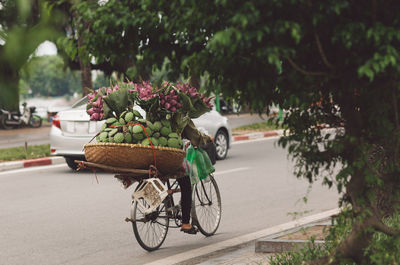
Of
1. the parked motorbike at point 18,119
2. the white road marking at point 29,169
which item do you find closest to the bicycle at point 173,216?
the white road marking at point 29,169

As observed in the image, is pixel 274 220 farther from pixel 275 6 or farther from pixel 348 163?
pixel 275 6

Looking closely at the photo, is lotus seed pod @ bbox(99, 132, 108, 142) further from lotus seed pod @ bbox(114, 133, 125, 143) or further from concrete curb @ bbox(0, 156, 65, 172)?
concrete curb @ bbox(0, 156, 65, 172)

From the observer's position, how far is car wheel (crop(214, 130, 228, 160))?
48.2ft

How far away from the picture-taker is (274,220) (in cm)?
804

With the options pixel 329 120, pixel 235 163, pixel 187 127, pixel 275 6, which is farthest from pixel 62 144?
pixel 275 6

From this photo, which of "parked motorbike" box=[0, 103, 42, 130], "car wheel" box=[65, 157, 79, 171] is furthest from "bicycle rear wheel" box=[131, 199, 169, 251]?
"parked motorbike" box=[0, 103, 42, 130]

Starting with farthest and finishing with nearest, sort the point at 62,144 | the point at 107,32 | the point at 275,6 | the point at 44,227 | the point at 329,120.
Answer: the point at 62,144
the point at 44,227
the point at 329,120
the point at 107,32
the point at 275,6

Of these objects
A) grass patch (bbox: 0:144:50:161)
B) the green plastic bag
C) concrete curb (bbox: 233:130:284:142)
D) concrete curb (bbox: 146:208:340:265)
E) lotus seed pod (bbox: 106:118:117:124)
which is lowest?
concrete curb (bbox: 146:208:340:265)

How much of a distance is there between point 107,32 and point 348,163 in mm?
1597

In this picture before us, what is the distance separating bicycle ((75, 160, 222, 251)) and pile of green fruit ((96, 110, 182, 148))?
249 millimetres

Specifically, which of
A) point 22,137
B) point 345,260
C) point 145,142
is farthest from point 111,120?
point 22,137

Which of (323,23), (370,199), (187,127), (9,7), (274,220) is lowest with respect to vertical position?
(274,220)

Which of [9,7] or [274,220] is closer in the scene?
[274,220]

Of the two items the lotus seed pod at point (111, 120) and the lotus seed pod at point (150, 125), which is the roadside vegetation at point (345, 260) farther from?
the lotus seed pod at point (111, 120)
